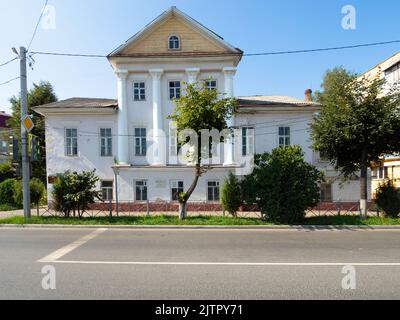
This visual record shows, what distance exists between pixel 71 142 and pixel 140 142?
4622mm

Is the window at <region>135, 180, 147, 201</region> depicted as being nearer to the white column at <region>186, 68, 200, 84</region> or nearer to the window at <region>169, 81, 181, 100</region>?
the window at <region>169, 81, 181, 100</region>

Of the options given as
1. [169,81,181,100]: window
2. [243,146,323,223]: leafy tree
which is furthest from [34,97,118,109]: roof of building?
[243,146,323,223]: leafy tree

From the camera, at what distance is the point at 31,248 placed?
815cm

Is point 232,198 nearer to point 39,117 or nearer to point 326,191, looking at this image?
point 326,191

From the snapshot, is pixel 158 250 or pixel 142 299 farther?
pixel 158 250

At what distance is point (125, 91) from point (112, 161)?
15.5ft

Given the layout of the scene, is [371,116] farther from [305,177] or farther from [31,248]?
[31,248]

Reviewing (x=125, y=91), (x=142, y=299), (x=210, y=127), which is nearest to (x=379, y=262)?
(x=142, y=299)

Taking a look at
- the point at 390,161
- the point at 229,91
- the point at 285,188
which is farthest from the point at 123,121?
the point at 390,161

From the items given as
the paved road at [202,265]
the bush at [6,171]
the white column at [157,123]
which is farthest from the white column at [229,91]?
the bush at [6,171]

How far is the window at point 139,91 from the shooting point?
61.2 ft

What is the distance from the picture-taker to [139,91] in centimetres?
1867

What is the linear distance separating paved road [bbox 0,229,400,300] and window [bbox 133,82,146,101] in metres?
10.9
